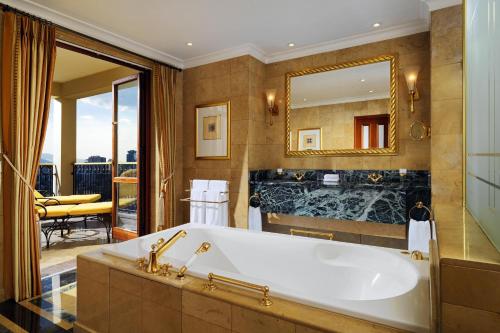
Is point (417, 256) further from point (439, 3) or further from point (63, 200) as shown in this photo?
point (63, 200)

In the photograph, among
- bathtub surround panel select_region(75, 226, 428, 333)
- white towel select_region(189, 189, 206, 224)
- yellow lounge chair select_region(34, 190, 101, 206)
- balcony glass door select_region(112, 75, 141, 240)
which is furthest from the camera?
yellow lounge chair select_region(34, 190, 101, 206)

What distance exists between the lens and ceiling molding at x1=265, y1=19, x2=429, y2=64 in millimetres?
2803

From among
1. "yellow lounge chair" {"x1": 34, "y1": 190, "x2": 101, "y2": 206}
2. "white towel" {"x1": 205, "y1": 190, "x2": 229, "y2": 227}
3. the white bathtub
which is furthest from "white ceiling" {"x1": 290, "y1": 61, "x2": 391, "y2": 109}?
"yellow lounge chair" {"x1": 34, "y1": 190, "x2": 101, "y2": 206}

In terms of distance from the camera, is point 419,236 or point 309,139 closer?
point 419,236

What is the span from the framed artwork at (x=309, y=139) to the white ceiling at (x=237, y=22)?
89 cm

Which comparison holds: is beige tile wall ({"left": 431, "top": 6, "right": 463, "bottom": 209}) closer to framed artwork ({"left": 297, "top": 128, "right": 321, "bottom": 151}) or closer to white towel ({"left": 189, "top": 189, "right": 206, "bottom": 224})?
framed artwork ({"left": 297, "top": 128, "right": 321, "bottom": 151})

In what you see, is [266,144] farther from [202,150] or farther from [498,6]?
[498,6]

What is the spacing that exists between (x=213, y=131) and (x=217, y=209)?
3.22ft

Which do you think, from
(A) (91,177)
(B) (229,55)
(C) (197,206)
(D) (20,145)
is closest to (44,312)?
(D) (20,145)

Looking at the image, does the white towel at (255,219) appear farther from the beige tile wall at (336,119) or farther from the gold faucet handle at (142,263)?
the gold faucet handle at (142,263)

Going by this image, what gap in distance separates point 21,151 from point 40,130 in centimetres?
24

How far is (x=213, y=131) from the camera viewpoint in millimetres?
3699

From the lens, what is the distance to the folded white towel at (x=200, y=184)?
351cm

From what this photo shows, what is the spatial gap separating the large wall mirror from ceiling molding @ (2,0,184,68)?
62.6 inches
